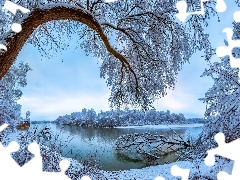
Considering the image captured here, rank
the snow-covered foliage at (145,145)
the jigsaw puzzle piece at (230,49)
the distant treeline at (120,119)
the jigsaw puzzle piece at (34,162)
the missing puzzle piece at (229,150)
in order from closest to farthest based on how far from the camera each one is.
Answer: the jigsaw puzzle piece at (230,49) < the missing puzzle piece at (229,150) < the jigsaw puzzle piece at (34,162) < the snow-covered foliage at (145,145) < the distant treeline at (120,119)

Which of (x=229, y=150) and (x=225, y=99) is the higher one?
(x=225, y=99)

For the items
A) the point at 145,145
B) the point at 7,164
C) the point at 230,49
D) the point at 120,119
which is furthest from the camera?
the point at 120,119

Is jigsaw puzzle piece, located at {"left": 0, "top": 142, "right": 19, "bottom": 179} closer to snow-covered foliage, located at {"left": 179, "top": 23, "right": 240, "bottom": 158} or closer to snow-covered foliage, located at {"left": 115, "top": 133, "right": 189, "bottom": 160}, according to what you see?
snow-covered foliage, located at {"left": 179, "top": 23, "right": 240, "bottom": 158}

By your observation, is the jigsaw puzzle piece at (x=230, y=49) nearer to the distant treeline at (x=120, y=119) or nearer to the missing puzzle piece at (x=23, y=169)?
the missing puzzle piece at (x=23, y=169)

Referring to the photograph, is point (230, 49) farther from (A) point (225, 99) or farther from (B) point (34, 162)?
(B) point (34, 162)

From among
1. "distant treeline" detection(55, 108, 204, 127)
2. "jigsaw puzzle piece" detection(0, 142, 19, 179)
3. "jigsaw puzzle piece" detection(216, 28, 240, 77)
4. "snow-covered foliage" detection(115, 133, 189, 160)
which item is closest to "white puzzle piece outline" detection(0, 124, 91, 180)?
"jigsaw puzzle piece" detection(0, 142, 19, 179)

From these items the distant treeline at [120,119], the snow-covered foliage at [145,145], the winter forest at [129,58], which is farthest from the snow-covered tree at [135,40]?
the distant treeline at [120,119]

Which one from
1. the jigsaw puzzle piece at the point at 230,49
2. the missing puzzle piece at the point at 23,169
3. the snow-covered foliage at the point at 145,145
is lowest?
the missing puzzle piece at the point at 23,169

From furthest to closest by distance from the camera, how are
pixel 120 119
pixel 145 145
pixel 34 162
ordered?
pixel 120 119, pixel 145 145, pixel 34 162

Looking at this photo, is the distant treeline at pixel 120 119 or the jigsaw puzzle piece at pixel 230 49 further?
the distant treeline at pixel 120 119

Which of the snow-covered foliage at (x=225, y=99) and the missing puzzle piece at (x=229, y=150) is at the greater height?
the snow-covered foliage at (x=225, y=99)

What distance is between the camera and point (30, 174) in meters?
3.53

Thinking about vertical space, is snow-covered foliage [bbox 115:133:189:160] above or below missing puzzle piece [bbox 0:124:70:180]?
above

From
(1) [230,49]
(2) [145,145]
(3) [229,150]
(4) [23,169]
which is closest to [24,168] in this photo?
(4) [23,169]
